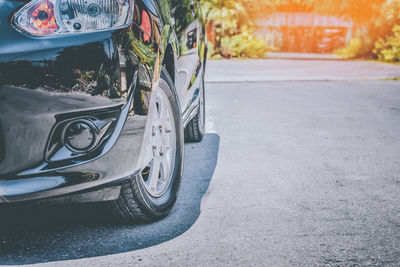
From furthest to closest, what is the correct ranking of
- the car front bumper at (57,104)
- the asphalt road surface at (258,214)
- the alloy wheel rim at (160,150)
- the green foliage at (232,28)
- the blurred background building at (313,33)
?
the blurred background building at (313,33), the green foliage at (232,28), the alloy wheel rim at (160,150), the asphalt road surface at (258,214), the car front bumper at (57,104)

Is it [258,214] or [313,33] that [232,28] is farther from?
[258,214]

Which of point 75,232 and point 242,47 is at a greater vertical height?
point 75,232

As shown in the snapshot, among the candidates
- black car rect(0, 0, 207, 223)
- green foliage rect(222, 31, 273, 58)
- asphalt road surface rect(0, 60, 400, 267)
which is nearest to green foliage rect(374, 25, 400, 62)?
green foliage rect(222, 31, 273, 58)

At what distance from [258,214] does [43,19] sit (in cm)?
150

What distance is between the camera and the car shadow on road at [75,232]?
2.05 meters

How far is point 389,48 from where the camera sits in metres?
18.6

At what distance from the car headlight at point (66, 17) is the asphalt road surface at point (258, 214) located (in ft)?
2.44

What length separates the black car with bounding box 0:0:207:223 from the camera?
5.70 ft

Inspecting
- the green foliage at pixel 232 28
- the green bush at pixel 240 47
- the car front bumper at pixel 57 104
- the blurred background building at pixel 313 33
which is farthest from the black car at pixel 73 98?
the blurred background building at pixel 313 33

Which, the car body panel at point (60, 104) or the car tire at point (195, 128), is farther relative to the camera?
the car tire at point (195, 128)

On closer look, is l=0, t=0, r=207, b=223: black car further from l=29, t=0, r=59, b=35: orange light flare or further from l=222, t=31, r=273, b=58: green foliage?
l=222, t=31, r=273, b=58: green foliage

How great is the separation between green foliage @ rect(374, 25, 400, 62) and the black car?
16924mm

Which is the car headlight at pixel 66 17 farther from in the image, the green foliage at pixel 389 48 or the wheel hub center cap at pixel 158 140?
the green foliage at pixel 389 48

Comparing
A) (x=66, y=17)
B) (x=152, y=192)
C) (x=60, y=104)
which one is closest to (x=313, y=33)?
(x=152, y=192)
